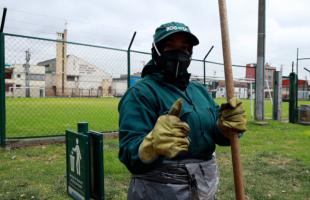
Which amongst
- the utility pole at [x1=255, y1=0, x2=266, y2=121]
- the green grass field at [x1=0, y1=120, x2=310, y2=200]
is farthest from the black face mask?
the utility pole at [x1=255, y1=0, x2=266, y2=121]

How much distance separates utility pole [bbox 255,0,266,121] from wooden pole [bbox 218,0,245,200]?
11.6 metres

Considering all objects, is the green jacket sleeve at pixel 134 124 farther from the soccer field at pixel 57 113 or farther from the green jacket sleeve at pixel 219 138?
the soccer field at pixel 57 113

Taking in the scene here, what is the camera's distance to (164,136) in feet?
6.12

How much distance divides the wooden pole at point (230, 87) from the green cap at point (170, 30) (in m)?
0.21

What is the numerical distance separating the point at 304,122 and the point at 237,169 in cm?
1356

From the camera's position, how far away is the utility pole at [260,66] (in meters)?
13.7

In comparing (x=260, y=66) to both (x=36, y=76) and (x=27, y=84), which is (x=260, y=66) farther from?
(x=27, y=84)

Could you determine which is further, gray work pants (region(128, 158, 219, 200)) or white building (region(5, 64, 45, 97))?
white building (region(5, 64, 45, 97))

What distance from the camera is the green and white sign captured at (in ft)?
9.12

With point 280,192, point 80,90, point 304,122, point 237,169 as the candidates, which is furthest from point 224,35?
point 80,90

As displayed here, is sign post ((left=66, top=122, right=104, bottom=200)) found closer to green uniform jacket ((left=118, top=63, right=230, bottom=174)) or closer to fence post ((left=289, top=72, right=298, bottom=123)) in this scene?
green uniform jacket ((left=118, top=63, right=230, bottom=174))

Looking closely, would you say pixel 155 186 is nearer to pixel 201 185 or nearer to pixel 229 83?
pixel 201 185

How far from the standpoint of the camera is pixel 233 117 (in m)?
2.37

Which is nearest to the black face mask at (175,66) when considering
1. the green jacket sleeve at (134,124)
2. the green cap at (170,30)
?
the green cap at (170,30)
